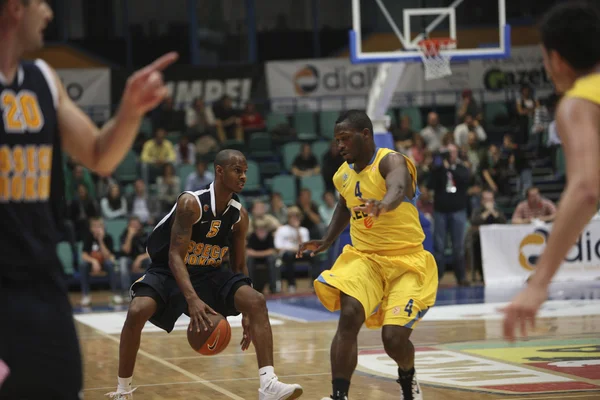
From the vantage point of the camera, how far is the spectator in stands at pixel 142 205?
56.2ft

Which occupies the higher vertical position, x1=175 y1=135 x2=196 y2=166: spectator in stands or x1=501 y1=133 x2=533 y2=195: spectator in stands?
x1=175 y1=135 x2=196 y2=166: spectator in stands

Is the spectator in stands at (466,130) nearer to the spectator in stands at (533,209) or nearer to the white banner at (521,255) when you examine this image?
the spectator in stands at (533,209)

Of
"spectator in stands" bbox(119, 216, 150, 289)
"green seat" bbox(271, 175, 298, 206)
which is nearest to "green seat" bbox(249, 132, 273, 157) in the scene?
"green seat" bbox(271, 175, 298, 206)

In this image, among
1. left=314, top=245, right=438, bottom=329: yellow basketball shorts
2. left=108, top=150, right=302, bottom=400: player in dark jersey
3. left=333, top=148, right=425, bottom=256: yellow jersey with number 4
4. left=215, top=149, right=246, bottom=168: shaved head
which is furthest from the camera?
left=215, top=149, right=246, bottom=168: shaved head

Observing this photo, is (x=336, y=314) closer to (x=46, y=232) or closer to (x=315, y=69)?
(x=46, y=232)

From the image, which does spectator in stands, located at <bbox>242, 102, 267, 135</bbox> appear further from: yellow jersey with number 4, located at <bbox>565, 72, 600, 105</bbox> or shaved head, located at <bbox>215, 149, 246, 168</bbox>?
yellow jersey with number 4, located at <bbox>565, 72, 600, 105</bbox>

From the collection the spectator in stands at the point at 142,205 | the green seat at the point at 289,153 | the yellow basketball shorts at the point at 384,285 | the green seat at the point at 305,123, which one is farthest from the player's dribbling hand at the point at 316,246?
the green seat at the point at 305,123

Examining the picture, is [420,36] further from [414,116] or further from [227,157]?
[227,157]

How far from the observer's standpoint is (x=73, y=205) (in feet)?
54.6

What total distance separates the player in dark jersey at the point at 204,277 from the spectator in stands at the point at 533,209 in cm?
1021

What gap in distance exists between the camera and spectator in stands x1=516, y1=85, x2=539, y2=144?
21.0 metres

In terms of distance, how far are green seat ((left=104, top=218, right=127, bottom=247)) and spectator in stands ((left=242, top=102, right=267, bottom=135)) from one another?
5.14m

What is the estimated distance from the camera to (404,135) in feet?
64.2

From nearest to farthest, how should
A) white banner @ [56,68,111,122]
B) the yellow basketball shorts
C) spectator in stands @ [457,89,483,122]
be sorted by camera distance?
1. the yellow basketball shorts
2. spectator in stands @ [457,89,483,122]
3. white banner @ [56,68,111,122]
